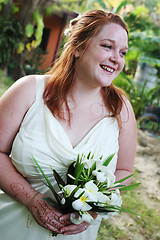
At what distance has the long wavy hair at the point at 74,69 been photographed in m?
2.12

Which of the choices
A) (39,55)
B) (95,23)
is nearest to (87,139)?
(95,23)

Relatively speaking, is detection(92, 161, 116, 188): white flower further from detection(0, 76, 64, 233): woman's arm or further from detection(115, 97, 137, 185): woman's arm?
detection(115, 97, 137, 185): woman's arm

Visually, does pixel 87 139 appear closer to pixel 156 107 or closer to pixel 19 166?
pixel 19 166

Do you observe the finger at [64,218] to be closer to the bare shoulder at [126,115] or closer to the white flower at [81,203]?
the white flower at [81,203]

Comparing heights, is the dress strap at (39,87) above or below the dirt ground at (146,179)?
above

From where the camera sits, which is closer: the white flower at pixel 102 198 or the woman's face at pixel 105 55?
the white flower at pixel 102 198

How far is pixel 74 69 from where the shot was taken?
2291mm

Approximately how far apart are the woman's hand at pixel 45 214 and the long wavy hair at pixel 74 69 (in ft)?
2.29

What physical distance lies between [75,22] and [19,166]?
4.37ft

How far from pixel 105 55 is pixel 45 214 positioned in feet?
3.97

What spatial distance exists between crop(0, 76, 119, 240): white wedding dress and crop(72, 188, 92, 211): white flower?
0.46 metres

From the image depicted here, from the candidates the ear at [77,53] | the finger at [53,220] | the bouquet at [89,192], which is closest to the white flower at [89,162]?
the bouquet at [89,192]

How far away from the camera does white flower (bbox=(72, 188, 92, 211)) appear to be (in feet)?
5.09

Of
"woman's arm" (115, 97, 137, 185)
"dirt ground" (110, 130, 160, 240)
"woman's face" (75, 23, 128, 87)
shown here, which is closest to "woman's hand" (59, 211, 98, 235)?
"woman's arm" (115, 97, 137, 185)
